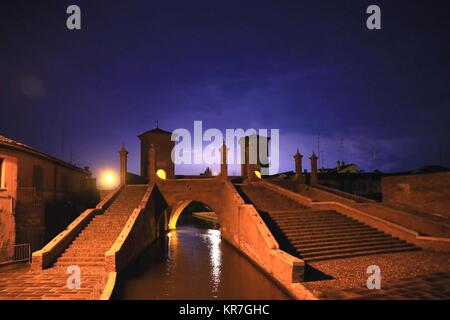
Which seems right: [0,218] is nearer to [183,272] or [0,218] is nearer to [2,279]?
[2,279]

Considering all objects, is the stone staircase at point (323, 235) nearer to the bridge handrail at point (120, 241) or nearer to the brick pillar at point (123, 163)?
the bridge handrail at point (120, 241)

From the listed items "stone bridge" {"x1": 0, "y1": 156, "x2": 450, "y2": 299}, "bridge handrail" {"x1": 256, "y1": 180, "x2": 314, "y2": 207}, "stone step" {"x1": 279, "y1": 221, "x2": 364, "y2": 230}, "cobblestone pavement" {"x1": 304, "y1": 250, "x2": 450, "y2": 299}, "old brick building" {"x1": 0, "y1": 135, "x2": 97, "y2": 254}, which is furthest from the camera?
"bridge handrail" {"x1": 256, "y1": 180, "x2": 314, "y2": 207}

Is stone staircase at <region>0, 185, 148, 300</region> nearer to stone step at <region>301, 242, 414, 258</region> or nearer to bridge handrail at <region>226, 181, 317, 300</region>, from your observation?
bridge handrail at <region>226, 181, 317, 300</region>

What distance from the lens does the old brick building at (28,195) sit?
516 inches

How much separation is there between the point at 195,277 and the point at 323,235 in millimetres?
6751

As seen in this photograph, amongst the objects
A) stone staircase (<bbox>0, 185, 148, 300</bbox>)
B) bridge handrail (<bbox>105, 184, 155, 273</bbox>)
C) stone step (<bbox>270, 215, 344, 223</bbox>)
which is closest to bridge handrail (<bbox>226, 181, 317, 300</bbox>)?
stone step (<bbox>270, 215, 344, 223</bbox>)

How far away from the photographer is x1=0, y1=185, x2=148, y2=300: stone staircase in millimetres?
9219

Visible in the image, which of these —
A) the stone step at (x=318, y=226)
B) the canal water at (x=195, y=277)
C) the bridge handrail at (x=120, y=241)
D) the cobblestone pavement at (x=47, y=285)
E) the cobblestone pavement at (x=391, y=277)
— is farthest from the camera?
the stone step at (x=318, y=226)

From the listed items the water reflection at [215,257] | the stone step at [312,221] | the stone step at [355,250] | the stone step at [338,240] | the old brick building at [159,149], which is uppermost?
the old brick building at [159,149]

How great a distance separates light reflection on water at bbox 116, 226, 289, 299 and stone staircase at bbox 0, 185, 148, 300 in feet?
3.85

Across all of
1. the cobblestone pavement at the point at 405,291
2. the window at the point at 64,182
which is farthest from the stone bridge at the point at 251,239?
the window at the point at 64,182

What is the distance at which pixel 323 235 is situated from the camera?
14.2m

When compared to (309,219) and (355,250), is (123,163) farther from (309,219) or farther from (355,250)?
(355,250)

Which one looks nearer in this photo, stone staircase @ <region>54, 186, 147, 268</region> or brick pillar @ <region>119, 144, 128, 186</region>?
stone staircase @ <region>54, 186, 147, 268</region>
